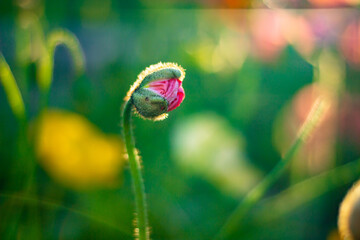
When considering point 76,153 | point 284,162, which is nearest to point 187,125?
point 76,153

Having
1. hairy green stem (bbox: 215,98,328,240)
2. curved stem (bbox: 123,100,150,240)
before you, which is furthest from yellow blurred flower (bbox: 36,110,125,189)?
curved stem (bbox: 123,100,150,240)

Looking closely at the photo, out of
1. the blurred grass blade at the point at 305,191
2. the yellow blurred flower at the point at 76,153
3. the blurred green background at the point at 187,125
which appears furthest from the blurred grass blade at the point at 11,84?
the blurred grass blade at the point at 305,191

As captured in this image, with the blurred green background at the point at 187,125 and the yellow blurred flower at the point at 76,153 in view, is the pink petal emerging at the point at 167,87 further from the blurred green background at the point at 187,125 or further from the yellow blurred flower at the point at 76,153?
the yellow blurred flower at the point at 76,153

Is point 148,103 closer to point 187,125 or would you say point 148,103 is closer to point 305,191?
point 305,191

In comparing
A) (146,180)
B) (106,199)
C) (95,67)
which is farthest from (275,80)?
(106,199)

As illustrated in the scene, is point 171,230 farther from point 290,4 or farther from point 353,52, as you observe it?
point 353,52

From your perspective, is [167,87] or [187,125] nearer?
[167,87]

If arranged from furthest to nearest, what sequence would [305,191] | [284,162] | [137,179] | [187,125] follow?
[187,125] < [305,191] < [284,162] < [137,179]
